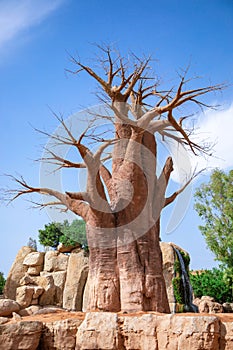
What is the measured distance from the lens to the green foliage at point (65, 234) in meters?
19.0

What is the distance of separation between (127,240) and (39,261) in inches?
422

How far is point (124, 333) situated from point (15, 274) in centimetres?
1324

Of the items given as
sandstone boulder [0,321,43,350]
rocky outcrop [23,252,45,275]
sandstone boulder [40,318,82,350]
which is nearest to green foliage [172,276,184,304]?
rocky outcrop [23,252,45,275]

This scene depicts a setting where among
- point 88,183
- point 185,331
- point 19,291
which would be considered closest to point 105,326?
point 185,331

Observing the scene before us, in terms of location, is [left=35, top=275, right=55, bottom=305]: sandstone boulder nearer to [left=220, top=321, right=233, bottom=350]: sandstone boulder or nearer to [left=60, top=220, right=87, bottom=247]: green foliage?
[left=60, top=220, right=87, bottom=247]: green foliage

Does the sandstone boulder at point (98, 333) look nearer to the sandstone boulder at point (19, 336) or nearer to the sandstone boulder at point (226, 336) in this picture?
the sandstone boulder at point (19, 336)

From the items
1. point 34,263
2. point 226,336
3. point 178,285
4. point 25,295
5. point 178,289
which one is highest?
point 34,263

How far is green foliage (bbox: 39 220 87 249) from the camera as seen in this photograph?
1895 centimetres

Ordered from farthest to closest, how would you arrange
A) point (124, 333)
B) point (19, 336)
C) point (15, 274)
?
point (15, 274), point (19, 336), point (124, 333)

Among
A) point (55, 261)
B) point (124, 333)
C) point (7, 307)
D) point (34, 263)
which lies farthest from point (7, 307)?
point (55, 261)

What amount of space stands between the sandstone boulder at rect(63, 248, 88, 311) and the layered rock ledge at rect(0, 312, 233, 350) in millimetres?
12100

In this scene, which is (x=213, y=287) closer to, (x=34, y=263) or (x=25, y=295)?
(x=34, y=263)

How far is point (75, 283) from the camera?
55.7 feet

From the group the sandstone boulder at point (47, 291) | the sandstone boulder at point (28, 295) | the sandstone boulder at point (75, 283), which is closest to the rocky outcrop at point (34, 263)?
the sandstone boulder at point (75, 283)
